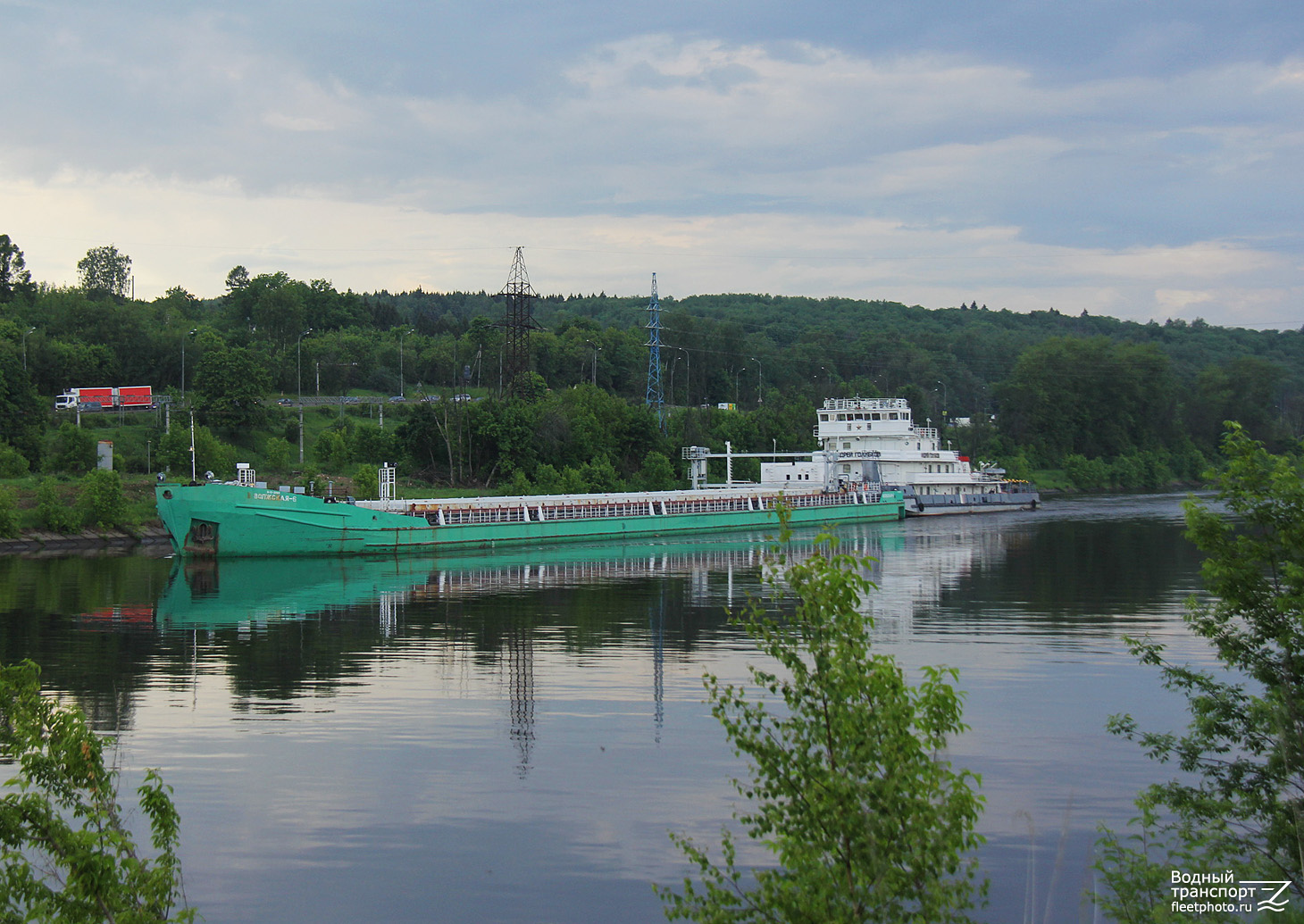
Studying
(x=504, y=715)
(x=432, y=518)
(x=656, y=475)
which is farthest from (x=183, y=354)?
(x=504, y=715)

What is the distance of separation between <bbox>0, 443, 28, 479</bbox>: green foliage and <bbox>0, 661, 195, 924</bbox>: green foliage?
6594cm

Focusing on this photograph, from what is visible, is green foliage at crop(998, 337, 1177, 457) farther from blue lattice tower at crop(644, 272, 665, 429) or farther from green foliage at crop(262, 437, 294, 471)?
green foliage at crop(262, 437, 294, 471)

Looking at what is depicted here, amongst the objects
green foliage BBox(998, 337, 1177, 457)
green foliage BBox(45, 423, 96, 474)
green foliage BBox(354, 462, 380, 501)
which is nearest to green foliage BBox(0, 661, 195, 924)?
green foliage BBox(354, 462, 380, 501)

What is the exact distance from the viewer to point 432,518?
5522 cm

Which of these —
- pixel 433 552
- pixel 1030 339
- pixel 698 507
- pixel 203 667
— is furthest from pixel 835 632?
pixel 1030 339

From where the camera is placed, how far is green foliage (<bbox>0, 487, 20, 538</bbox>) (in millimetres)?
57406

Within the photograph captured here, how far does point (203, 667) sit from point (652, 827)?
49.4ft

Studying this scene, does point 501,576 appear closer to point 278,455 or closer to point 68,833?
point 68,833

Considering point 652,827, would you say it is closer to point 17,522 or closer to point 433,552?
point 433,552

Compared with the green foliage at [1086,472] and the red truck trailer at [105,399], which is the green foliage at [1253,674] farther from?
the green foliage at [1086,472]

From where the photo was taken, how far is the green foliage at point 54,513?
60.0m

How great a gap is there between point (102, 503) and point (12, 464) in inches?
443

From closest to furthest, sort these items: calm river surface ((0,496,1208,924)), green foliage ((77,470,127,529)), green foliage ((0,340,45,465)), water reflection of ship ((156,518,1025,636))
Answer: calm river surface ((0,496,1208,924)), water reflection of ship ((156,518,1025,636)), green foliage ((77,470,127,529)), green foliage ((0,340,45,465))

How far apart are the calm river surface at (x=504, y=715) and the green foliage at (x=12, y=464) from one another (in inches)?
1035
